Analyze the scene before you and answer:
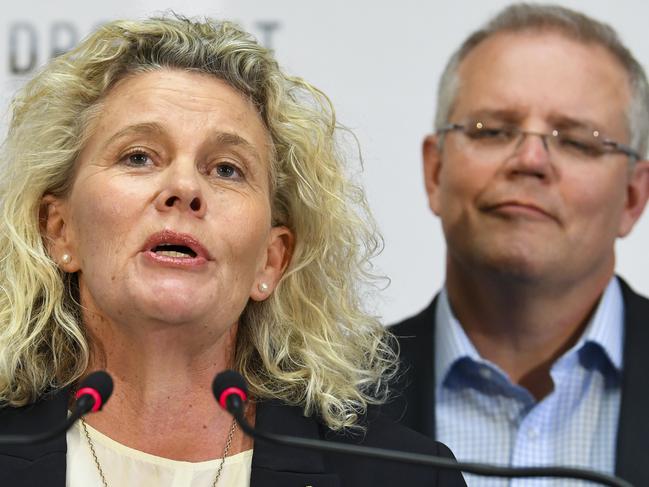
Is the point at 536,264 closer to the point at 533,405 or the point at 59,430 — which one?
the point at 533,405

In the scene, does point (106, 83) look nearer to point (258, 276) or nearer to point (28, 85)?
point (28, 85)

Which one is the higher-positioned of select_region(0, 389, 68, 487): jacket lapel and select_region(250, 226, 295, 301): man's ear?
select_region(250, 226, 295, 301): man's ear

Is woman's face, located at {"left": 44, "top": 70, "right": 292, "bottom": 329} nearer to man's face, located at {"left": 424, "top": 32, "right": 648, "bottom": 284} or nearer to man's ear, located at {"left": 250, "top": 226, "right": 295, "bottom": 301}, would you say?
man's ear, located at {"left": 250, "top": 226, "right": 295, "bottom": 301}

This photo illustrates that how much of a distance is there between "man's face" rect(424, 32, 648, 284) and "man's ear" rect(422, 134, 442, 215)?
2cm

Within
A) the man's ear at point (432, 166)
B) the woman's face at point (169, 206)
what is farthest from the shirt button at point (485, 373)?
the woman's face at point (169, 206)

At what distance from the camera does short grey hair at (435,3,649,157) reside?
370 cm

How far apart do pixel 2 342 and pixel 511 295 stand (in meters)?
1.45

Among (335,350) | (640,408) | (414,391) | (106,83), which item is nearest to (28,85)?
(106,83)

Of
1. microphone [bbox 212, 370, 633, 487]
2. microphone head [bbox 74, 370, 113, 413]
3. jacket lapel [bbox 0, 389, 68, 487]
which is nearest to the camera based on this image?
microphone [bbox 212, 370, 633, 487]

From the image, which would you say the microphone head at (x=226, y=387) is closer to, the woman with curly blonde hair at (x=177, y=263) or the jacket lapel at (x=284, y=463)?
the woman with curly blonde hair at (x=177, y=263)

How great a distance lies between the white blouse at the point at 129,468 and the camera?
2.58 m

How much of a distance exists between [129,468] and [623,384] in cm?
142

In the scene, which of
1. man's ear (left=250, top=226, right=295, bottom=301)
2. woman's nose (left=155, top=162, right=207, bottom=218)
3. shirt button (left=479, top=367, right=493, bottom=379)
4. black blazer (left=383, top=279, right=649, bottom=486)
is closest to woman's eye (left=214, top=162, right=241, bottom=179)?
woman's nose (left=155, top=162, right=207, bottom=218)

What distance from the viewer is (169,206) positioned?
8.24ft
